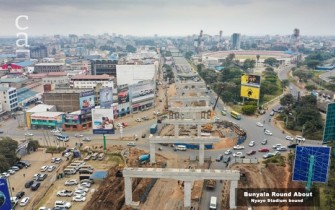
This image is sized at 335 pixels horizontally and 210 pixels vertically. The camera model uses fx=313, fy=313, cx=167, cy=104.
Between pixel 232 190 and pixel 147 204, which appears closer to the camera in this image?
pixel 232 190

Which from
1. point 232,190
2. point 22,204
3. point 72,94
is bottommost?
point 22,204

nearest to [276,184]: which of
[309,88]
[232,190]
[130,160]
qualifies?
[232,190]

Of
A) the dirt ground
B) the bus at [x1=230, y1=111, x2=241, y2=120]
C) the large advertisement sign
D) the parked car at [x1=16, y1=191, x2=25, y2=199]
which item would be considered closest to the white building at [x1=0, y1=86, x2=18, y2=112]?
the large advertisement sign

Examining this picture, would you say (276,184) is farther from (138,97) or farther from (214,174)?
(138,97)

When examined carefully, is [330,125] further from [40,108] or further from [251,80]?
[40,108]

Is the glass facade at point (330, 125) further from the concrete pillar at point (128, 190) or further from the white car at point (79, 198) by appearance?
the white car at point (79, 198)

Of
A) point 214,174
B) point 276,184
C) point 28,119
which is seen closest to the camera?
point 214,174
